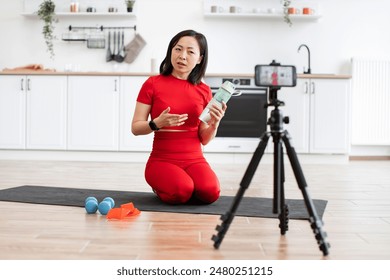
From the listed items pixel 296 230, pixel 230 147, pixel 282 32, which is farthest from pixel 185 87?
pixel 282 32

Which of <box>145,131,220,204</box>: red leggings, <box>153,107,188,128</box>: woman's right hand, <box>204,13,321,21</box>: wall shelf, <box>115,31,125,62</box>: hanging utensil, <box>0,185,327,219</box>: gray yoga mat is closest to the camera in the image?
<box>153,107,188,128</box>: woman's right hand

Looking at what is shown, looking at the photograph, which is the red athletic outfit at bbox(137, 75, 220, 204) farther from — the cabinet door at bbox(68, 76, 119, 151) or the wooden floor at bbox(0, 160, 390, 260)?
the cabinet door at bbox(68, 76, 119, 151)

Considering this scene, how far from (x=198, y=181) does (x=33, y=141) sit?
3297 mm

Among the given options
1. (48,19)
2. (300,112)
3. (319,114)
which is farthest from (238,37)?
(48,19)

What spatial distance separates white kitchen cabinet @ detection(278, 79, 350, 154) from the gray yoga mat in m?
2.57

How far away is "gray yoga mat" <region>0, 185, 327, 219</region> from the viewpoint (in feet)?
7.47

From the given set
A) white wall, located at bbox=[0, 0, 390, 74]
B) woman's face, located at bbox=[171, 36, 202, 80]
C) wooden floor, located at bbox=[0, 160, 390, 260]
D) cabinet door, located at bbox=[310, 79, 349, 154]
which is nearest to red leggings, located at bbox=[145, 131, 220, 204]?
wooden floor, located at bbox=[0, 160, 390, 260]

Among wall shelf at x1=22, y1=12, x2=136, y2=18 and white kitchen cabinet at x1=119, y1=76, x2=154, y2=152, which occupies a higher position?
wall shelf at x1=22, y1=12, x2=136, y2=18

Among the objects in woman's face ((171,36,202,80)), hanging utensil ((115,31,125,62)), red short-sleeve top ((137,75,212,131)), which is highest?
hanging utensil ((115,31,125,62))

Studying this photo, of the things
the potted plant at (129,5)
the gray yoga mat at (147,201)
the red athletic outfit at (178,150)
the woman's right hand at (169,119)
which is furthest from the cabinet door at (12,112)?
the woman's right hand at (169,119)

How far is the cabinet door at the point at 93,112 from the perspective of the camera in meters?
5.20

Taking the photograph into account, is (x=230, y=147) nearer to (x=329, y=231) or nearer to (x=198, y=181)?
(x=198, y=181)

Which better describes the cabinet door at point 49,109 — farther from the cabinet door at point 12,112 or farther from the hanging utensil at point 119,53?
the hanging utensil at point 119,53
